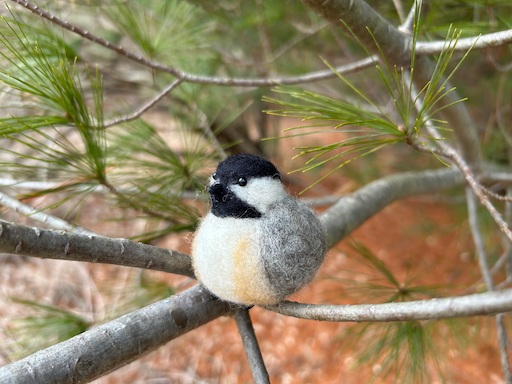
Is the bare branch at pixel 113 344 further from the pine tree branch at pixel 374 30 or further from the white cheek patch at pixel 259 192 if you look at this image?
the pine tree branch at pixel 374 30

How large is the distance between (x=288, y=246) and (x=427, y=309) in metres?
0.13

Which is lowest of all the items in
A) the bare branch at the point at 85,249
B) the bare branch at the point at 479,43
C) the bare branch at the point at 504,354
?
the bare branch at the point at 504,354

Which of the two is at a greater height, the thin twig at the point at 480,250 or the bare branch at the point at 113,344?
the thin twig at the point at 480,250

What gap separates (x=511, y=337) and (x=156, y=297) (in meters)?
1.05

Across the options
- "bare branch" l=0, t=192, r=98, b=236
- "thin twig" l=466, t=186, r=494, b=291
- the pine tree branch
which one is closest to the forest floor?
"thin twig" l=466, t=186, r=494, b=291

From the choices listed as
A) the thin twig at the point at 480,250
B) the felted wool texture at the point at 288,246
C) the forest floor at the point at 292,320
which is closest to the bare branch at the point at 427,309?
the felted wool texture at the point at 288,246

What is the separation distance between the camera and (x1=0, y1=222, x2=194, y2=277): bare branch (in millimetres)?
284

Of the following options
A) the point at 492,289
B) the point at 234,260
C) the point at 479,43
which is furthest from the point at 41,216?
the point at 492,289

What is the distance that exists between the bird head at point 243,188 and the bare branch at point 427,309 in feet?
0.37

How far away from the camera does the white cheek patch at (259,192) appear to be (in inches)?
13.6

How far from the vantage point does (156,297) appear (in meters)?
0.66

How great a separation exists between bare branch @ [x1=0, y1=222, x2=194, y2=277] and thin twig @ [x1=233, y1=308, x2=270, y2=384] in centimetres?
8

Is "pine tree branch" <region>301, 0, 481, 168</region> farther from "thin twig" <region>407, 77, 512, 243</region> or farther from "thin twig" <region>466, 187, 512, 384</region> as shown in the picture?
"thin twig" <region>466, 187, 512, 384</region>

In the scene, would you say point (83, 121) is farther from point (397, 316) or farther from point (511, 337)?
point (511, 337)
